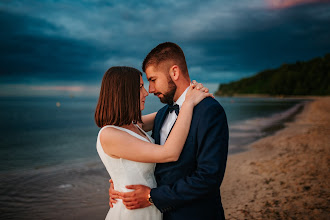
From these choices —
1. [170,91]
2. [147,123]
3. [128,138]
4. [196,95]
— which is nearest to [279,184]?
[147,123]

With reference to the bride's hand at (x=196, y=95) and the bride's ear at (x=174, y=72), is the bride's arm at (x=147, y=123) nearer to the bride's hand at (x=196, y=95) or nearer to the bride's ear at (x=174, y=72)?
the bride's ear at (x=174, y=72)

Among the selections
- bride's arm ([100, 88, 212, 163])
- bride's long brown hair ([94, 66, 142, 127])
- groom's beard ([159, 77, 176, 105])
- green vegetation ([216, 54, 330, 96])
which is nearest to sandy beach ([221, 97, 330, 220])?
groom's beard ([159, 77, 176, 105])

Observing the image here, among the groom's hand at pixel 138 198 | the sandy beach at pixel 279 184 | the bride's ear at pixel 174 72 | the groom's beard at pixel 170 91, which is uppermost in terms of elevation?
the bride's ear at pixel 174 72

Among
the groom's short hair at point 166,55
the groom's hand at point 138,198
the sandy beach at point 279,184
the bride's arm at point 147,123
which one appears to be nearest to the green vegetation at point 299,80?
the sandy beach at point 279,184

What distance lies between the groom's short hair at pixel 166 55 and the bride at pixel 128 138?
0.23 meters

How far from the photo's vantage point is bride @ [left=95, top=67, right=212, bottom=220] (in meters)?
2.02

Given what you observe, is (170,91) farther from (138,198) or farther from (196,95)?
(138,198)

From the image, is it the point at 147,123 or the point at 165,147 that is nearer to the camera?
the point at 165,147

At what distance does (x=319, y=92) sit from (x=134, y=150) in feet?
333

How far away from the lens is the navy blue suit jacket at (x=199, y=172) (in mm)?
1839

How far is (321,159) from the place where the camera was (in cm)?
836

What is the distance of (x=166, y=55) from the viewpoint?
2.47 m

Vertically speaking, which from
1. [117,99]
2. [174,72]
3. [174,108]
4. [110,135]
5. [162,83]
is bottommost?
[110,135]

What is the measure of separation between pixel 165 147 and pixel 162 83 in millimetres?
804
